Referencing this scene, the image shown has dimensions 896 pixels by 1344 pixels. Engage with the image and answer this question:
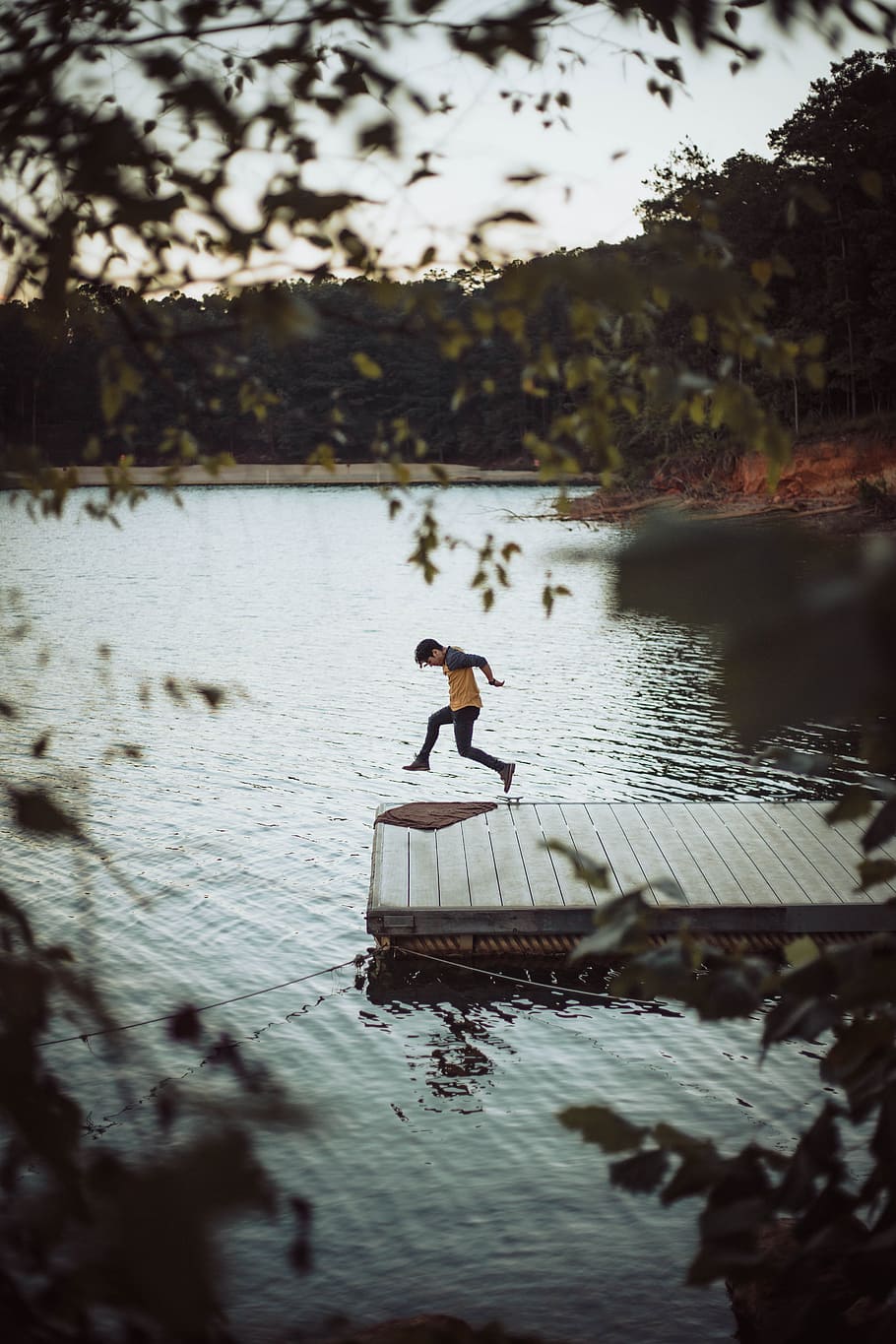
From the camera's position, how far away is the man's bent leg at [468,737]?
13.9 metres

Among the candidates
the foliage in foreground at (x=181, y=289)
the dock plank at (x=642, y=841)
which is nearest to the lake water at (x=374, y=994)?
the foliage in foreground at (x=181, y=289)

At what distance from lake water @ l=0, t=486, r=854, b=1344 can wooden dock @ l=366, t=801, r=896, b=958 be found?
23.0 inches

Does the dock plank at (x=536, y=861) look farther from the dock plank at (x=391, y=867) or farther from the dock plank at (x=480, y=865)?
the dock plank at (x=391, y=867)

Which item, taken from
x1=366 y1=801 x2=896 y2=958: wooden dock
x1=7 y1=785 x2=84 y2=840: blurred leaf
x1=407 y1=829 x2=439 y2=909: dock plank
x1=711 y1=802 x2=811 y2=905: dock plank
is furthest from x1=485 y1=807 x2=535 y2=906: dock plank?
x1=7 y1=785 x2=84 y2=840: blurred leaf

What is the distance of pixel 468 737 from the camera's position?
1407 centimetres

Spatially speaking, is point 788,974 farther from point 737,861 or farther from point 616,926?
point 737,861

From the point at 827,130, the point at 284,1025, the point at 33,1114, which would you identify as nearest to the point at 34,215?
the point at 33,1114

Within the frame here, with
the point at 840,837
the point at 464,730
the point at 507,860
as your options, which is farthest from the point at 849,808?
the point at 464,730

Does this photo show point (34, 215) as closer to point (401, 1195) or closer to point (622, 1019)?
point (401, 1195)

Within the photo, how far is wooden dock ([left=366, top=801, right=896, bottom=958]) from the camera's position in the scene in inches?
373

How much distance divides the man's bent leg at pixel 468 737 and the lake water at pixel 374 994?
100cm

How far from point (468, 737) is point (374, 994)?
15.7 feet

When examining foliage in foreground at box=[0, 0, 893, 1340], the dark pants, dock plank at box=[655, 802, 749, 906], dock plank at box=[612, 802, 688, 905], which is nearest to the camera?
foliage in foreground at box=[0, 0, 893, 1340]

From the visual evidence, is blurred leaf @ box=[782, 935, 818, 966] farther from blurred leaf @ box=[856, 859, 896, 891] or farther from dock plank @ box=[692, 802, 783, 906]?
dock plank @ box=[692, 802, 783, 906]
